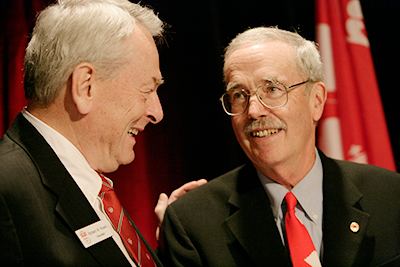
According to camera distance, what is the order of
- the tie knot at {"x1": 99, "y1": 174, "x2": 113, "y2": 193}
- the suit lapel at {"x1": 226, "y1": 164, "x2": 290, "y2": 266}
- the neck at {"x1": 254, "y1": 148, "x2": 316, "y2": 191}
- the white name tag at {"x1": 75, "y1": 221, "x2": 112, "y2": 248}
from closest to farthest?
the white name tag at {"x1": 75, "y1": 221, "x2": 112, "y2": 248}, the tie knot at {"x1": 99, "y1": 174, "x2": 113, "y2": 193}, the suit lapel at {"x1": 226, "y1": 164, "x2": 290, "y2": 266}, the neck at {"x1": 254, "y1": 148, "x2": 316, "y2": 191}

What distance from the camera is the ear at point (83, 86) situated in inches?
51.3

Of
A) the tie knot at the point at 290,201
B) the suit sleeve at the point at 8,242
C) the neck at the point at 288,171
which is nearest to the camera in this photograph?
the suit sleeve at the point at 8,242

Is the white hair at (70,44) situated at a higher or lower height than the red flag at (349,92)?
higher

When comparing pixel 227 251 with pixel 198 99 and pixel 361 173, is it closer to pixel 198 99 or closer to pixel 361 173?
pixel 361 173

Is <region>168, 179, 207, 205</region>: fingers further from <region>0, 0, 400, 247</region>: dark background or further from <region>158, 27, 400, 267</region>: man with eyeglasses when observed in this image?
<region>0, 0, 400, 247</region>: dark background

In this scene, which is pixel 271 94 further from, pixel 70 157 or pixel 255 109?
pixel 70 157

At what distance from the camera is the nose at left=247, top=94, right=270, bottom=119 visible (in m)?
1.88

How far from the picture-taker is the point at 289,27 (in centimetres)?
293

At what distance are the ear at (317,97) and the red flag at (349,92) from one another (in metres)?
0.86

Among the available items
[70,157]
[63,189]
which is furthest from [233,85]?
[63,189]

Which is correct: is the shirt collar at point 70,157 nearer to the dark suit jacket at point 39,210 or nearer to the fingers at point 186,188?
the dark suit jacket at point 39,210

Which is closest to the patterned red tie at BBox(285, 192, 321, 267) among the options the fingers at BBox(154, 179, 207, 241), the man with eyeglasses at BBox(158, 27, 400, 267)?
the man with eyeglasses at BBox(158, 27, 400, 267)

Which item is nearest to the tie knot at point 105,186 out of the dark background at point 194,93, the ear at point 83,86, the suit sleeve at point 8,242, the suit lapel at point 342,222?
the ear at point 83,86

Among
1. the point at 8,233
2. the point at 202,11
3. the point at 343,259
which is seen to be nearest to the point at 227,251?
the point at 343,259
